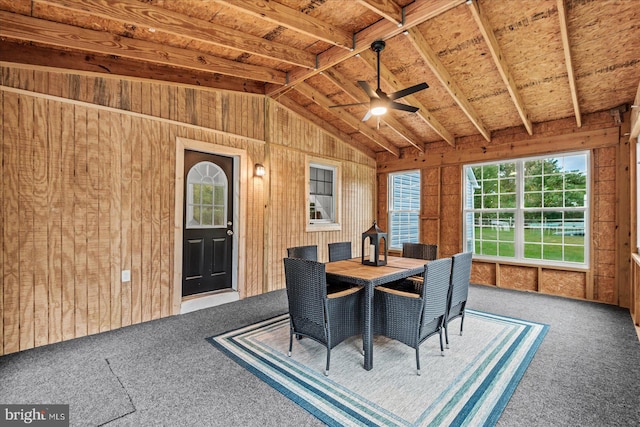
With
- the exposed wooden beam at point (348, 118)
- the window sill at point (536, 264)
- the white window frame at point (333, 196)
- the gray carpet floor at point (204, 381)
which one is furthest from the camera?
the white window frame at point (333, 196)

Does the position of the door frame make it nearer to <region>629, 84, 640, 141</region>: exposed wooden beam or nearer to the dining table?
the dining table

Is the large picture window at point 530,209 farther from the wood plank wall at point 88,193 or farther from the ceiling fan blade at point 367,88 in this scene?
the wood plank wall at point 88,193

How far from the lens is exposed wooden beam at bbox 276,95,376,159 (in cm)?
519

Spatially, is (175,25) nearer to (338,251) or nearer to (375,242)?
(375,242)

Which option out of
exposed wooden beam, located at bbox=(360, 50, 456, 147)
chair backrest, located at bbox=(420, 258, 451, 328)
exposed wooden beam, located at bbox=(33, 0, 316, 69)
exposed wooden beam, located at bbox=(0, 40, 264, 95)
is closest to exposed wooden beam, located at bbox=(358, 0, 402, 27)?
exposed wooden beam, located at bbox=(360, 50, 456, 147)

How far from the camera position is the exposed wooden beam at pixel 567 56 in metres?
2.65

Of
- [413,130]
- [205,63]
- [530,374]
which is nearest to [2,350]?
[205,63]

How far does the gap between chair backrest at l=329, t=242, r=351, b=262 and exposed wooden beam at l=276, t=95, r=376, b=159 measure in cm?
259

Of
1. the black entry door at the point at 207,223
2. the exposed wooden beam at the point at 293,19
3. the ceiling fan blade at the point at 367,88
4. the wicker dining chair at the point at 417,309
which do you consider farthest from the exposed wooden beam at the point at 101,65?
the wicker dining chair at the point at 417,309

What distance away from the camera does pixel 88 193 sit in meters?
3.19

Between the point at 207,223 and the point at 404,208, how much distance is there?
426 centimetres

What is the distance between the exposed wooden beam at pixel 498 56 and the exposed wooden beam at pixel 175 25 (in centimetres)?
188

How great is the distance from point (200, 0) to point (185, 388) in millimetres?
3246

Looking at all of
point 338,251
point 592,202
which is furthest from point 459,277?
point 592,202
